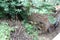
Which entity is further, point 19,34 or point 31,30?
point 31,30

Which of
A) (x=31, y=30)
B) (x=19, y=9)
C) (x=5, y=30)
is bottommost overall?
(x=31, y=30)

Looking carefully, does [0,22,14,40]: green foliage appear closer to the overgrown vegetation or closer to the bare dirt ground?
the overgrown vegetation

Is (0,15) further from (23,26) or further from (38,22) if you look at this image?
(38,22)

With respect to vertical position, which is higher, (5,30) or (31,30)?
(5,30)

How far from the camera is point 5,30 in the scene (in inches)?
208

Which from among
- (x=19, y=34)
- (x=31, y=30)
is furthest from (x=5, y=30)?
(x=31, y=30)

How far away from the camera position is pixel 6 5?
579 centimetres

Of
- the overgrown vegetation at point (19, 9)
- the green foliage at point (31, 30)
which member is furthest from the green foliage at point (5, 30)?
the green foliage at point (31, 30)

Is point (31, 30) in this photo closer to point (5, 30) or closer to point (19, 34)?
point (19, 34)

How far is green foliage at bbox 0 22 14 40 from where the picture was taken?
4975 mm

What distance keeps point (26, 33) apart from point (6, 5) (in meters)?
1.24

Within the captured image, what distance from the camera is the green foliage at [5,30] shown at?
4975mm

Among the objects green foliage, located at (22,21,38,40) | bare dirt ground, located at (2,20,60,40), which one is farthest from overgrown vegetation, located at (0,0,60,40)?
bare dirt ground, located at (2,20,60,40)

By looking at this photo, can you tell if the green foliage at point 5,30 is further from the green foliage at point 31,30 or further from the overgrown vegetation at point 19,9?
the green foliage at point 31,30
